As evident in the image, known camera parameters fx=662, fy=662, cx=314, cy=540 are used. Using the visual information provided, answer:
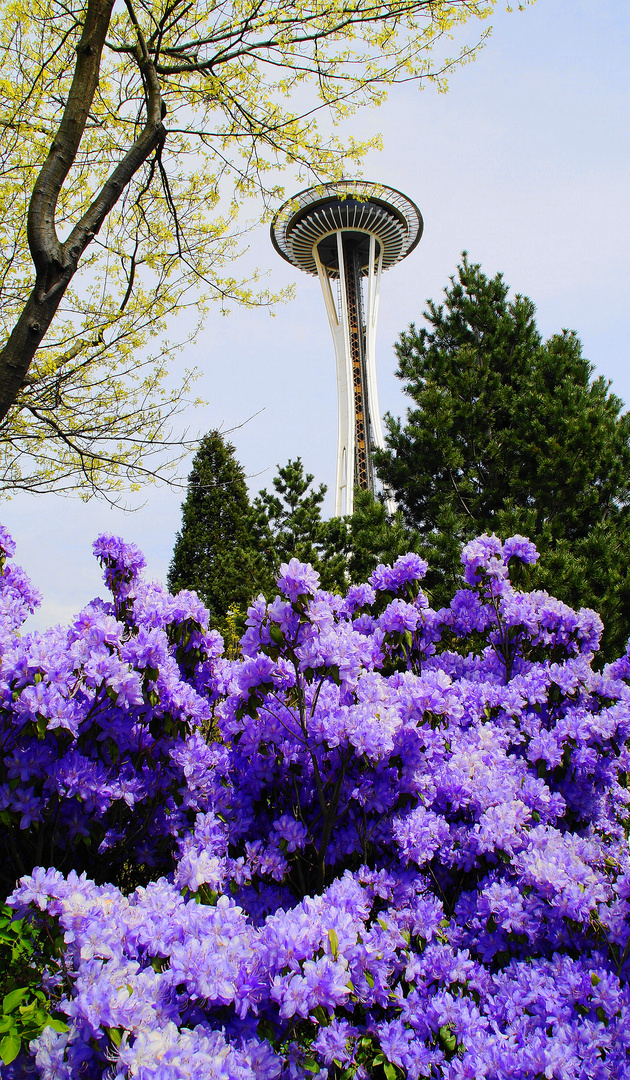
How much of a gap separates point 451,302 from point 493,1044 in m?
11.9

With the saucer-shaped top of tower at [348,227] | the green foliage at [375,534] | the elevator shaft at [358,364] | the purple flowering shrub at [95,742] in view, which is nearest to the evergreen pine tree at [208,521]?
the green foliage at [375,534]

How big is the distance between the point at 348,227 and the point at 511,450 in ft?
101

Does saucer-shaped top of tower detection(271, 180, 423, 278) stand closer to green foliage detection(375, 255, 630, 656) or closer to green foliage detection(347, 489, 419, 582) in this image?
green foliage detection(375, 255, 630, 656)

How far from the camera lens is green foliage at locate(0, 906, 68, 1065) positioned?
137 cm

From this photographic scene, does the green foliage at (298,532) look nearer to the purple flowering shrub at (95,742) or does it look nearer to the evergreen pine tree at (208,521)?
the evergreen pine tree at (208,521)

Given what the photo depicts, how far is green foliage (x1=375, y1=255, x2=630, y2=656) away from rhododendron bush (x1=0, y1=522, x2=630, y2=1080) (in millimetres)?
6603

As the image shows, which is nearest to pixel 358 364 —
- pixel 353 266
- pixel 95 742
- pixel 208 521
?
pixel 353 266

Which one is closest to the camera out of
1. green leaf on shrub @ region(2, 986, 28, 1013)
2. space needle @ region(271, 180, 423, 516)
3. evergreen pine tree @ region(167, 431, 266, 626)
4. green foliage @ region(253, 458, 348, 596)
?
green leaf on shrub @ region(2, 986, 28, 1013)

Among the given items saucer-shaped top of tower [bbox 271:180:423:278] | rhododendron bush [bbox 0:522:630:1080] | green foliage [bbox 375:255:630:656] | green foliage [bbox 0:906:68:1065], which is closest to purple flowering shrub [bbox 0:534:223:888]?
rhododendron bush [bbox 0:522:630:1080]

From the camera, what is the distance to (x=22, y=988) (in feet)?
4.86

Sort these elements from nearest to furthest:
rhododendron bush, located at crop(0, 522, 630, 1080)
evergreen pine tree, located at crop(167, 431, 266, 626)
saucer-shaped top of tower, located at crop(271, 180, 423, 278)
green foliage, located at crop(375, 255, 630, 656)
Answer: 1. rhododendron bush, located at crop(0, 522, 630, 1080)
2. green foliage, located at crop(375, 255, 630, 656)
3. evergreen pine tree, located at crop(167, 431, 266, 626)
4. saucer-shaped top of tower, located at crop(271, 180, 423, 278)

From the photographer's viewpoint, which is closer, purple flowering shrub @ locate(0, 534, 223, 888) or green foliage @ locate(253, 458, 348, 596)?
purple flowering shrub @ locate(0, 534, 223, 888)

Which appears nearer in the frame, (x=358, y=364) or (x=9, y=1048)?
(x=9, y=1048)

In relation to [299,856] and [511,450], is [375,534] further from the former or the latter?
[299,856]
